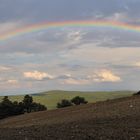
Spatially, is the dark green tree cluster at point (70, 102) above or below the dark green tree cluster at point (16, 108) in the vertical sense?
above

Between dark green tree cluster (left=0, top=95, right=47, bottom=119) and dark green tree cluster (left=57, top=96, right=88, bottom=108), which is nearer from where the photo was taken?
dark green tree cluster (left=0, top=95, right=47, bottom=119)

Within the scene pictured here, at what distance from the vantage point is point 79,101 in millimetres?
69312

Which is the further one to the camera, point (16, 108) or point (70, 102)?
point (70, 102)

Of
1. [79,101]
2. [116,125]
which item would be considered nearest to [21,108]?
[79,101]

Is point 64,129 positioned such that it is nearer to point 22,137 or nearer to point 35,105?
point 22,137

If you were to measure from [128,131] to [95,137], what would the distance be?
2.33 metres

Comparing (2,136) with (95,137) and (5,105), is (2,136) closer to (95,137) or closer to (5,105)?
(95,137)

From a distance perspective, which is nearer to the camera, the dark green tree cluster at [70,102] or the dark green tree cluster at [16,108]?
the dark green tree cluster at [16,108]

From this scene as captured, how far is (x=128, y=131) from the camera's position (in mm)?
19031

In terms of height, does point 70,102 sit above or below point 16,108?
above

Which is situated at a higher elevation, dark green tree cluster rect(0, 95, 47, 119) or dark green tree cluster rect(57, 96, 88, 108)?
dark green tree cluster rect(57, 96, 88, 108)

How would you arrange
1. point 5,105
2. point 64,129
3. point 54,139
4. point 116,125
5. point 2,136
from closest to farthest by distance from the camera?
point 54,139
point 2,136
point 64,129
point 116,125
point 5,105

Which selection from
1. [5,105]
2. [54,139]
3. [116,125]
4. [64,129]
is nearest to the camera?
[54,139]

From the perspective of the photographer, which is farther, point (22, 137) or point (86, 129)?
point (86, 129)
